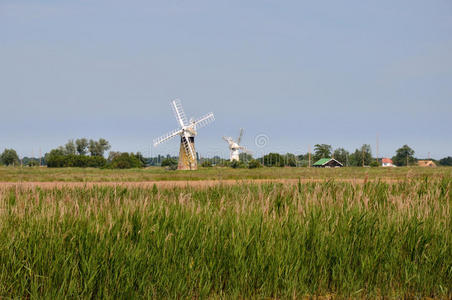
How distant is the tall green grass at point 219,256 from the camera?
522 centimetres

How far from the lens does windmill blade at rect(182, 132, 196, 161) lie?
70.1 meters

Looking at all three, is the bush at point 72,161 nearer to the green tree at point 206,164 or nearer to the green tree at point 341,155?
the green tree at point 206,164

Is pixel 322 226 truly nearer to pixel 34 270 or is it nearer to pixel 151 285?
pixel 151 285

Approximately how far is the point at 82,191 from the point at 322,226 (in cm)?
1097

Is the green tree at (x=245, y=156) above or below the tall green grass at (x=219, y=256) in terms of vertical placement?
above

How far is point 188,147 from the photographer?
70.7m

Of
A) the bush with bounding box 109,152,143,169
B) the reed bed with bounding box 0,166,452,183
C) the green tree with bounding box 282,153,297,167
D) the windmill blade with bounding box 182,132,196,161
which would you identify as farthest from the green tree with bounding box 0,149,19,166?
the reed bed with bounding box 0,166,452,183

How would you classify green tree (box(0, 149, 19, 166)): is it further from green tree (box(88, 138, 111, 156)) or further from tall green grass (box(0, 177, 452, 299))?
tall green grass (box(0, 177, 452, 299))

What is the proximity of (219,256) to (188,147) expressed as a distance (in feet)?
214

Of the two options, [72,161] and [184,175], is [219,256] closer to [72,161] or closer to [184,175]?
[184,175]

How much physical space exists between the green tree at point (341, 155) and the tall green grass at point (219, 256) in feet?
384

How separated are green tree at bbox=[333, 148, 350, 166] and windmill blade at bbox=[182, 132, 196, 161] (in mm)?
62928

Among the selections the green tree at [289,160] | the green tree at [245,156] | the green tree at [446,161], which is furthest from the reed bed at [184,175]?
the green tree at [446,161]

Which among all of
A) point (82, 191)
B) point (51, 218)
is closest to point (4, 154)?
point (82, 191)
